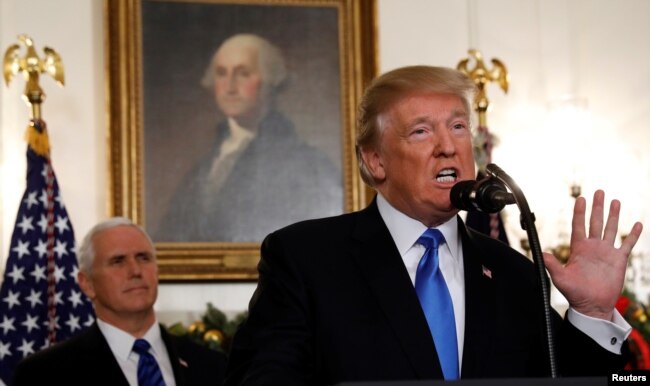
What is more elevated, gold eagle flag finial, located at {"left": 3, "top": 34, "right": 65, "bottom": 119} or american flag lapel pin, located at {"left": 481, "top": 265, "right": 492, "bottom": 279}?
gold eagle flag finial, located at {"left": 3, "top": 34, "right": 65, "bottom": 119}

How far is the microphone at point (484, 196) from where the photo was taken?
9.45 ft

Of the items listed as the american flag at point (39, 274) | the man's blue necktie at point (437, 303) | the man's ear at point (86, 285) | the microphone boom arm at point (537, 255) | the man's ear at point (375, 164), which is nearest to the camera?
the microphone boom arm at point (537, 255)

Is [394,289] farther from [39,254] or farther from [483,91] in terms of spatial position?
[483,91]

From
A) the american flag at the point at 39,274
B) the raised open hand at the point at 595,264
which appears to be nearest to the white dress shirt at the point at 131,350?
the american flag at the point at 39,274

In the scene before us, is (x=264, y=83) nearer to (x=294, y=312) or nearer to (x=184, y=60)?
(x=184, y=60)

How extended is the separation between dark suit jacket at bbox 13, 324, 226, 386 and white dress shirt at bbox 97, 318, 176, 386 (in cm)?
3

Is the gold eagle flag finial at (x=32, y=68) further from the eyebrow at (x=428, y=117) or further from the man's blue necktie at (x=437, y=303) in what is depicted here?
the man's blue necktie at (x=437, y=303)

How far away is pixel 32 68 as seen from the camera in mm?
6777

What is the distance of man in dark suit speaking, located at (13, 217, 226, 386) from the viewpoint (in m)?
5.18

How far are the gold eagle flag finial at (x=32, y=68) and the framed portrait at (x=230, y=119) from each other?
1.70 feet

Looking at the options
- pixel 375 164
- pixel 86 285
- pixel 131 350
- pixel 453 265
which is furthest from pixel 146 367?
pixel 453 265

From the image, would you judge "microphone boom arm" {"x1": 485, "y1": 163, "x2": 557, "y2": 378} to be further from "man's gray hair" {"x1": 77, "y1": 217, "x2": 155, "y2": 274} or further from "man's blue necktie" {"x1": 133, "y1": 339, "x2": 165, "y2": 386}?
"man's gray hair" {"x1": 77, "y1": 217, "x2": 155, "y2": 274}

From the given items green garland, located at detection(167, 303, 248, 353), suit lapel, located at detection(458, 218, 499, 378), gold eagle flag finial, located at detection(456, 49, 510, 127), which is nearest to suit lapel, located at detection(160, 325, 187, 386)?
green garland, located at detection(167, 303, 248, 353)

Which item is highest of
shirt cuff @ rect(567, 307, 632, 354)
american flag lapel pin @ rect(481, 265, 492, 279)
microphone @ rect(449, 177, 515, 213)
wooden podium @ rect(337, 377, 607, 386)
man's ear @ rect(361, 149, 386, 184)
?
man's ear @ rect(361, 149, 386, 184)
